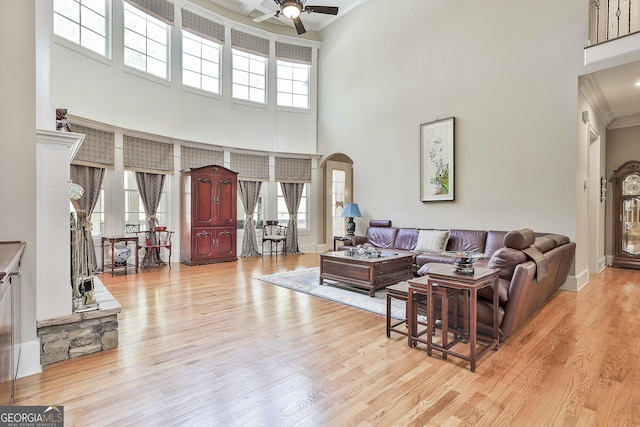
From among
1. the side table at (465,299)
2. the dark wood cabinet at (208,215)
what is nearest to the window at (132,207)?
the dark wood cabinet at (208,215)

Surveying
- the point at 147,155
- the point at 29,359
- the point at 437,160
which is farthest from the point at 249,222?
the point at 29,359

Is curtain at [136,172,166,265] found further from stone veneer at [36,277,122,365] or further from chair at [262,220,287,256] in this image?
stone veneer at [36,277,122,365]

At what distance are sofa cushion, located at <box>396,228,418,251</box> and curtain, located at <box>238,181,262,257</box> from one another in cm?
358

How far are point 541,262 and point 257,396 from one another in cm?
273

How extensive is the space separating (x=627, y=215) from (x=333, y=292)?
20.1 ft

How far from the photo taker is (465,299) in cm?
265

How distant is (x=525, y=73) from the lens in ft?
16.8

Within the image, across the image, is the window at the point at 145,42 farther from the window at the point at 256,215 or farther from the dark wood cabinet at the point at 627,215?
the dark wood cabinet at the point at 627,215

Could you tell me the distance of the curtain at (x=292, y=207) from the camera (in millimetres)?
8578

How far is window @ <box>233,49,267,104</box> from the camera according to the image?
8.09 m

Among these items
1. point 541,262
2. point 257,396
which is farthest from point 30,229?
point 541,262

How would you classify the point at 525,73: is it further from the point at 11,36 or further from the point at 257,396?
the point at 11,36

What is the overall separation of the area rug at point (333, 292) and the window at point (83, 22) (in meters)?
5.10

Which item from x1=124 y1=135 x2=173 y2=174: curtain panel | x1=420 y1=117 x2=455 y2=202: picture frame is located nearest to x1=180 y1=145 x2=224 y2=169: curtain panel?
x1=124 y1=135 x2=173 y2=174: curtain panel
